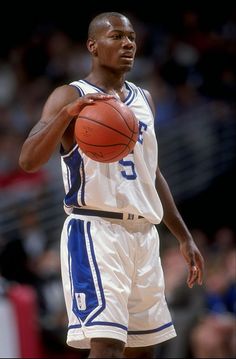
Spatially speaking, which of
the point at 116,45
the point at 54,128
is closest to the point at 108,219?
the point at 54,128

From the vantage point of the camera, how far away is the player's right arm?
4848 millimetres

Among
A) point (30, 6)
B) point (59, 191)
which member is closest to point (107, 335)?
point (59, 191)

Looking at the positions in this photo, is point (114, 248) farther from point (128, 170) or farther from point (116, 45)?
point (116, 45)

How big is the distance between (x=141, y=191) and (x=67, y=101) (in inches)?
23.8

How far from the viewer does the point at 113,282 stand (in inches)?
196

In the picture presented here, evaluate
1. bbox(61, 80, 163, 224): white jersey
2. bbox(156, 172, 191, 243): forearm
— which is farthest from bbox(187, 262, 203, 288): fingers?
bbox(61, 80, 163, 224): white jersey

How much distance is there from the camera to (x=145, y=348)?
17.4ft

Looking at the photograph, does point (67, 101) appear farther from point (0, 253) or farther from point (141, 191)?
point (0, 253)

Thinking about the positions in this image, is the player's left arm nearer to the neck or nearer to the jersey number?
the neck

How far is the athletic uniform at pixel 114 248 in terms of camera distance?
4.96 meters

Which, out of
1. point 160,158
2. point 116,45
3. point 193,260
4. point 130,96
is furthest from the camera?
point 160,158

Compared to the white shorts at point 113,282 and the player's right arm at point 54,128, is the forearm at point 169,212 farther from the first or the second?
the player's right arm at point 54,128

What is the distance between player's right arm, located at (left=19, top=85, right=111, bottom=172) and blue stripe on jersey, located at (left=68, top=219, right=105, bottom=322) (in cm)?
41

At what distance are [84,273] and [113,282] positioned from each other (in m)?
0.15
